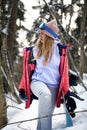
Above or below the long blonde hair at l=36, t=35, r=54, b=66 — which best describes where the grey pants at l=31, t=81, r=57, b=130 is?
below

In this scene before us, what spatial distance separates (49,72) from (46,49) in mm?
301

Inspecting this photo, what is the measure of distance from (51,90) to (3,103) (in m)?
1.15

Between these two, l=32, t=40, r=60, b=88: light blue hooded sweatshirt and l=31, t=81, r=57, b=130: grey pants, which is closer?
l=31, t=81, r=57, b=130: grey pants

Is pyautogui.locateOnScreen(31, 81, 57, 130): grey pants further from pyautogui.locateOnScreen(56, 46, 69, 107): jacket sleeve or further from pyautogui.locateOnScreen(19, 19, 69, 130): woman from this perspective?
pyautogui.locateOnScreen(56, 46, 69, 107): jacket sleeve

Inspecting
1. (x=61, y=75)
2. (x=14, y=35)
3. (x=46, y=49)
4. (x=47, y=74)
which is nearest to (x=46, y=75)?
(x=47, y=74)

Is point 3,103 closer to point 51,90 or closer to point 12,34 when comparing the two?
point 51,90

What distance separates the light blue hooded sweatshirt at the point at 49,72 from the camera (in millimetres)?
5039

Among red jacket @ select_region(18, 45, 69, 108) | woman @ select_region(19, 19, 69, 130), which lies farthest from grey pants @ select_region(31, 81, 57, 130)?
red jacket @ select_region(18, 45, 69, 108)

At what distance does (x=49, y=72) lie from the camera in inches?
199

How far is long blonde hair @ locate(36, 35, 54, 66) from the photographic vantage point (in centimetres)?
505

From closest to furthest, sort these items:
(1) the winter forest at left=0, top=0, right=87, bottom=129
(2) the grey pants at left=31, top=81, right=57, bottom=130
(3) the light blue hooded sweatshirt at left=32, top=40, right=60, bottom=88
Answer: (2) the grey pants at left=31, top=81, right=57, bottom=130, (3) the light blue hooded sweatshirt at left=32, top=40, right=60, bottom=88, (1) the winter forest at left=0, top=0, right=87, bottom=129

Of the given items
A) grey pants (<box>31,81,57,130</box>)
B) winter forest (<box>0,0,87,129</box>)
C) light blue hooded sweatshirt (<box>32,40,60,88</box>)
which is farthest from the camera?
winter forest (<box>0,0,87,129</box>)

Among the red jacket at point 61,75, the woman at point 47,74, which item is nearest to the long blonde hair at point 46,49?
the woman at point 47,74

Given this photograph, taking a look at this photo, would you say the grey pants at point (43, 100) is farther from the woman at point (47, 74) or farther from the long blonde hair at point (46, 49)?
the long blonde hair at point (46, 49)
